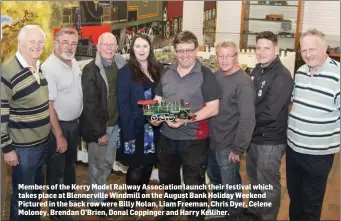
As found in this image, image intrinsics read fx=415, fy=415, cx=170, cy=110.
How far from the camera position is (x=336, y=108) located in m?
2.50

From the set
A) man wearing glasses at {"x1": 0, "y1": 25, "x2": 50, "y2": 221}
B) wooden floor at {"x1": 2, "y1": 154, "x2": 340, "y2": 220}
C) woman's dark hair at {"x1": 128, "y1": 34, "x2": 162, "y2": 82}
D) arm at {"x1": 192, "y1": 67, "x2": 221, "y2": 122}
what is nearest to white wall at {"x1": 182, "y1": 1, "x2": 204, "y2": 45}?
wooden floor at {"x1": 2, "y1": 154, "x2": 340, "y2": 220}

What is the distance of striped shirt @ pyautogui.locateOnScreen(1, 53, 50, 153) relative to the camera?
95.7 inches

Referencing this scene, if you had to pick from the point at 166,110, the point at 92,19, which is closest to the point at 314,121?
the point at 166,110

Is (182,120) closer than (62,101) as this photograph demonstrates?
Yes

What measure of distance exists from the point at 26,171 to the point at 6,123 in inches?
13.7

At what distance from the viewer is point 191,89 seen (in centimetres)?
Result: 269

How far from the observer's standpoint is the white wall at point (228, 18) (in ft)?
23.9

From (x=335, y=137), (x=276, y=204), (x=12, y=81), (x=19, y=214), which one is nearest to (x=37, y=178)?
(x=19, y=214)

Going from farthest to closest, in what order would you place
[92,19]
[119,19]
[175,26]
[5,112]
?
[175,26]
[119,19]
[92,19]
[5,112]

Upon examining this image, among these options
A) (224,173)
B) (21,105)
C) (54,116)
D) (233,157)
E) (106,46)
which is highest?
(106,46)

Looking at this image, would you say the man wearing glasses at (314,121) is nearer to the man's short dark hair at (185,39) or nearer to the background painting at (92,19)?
the man's short dark hair at (185,39)

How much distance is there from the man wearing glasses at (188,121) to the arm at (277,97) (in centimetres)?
34

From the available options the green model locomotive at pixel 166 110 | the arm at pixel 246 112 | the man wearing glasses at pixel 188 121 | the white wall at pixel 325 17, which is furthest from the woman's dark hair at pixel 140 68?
the white wall at pixel 325 17

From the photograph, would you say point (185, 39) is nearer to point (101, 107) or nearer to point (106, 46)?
point (106, 46)
